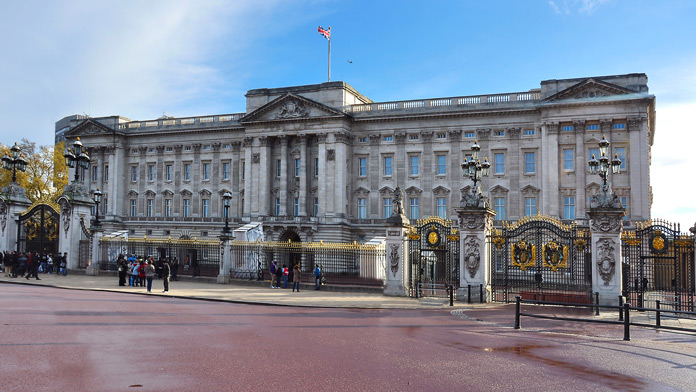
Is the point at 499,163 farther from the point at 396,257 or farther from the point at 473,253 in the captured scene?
the point at 473,253

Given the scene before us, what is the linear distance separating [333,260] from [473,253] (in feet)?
37.2

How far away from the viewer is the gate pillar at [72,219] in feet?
110

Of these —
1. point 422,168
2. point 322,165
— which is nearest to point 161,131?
point 322,165

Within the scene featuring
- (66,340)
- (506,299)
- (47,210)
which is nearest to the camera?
(66,340)

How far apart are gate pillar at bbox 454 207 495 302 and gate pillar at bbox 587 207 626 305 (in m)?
4.15

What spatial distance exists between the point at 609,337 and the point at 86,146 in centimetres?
6793

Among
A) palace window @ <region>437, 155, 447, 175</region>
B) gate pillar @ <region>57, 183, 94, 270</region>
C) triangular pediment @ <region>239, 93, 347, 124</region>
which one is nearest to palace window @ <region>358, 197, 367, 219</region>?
palace window @ <region>437, 155, 447, 175</region>

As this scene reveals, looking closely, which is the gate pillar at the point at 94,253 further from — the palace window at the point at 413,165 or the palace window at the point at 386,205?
the palace window at the point at 413,165

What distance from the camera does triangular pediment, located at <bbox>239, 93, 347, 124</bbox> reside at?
5806cm

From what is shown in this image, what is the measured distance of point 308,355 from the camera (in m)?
10.8

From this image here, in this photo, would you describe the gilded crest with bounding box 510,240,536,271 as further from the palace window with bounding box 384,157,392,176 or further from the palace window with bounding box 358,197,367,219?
the palace window with bounding box 358,197,367,219

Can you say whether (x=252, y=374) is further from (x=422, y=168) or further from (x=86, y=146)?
(x=86, y=146)

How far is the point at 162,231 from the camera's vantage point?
219 feet

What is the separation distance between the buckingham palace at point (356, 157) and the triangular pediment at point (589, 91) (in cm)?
10
